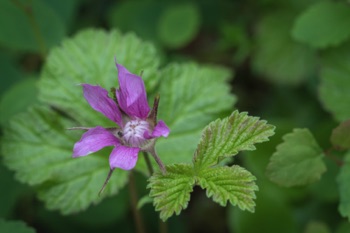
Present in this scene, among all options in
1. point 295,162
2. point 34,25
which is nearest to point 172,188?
point 295,162

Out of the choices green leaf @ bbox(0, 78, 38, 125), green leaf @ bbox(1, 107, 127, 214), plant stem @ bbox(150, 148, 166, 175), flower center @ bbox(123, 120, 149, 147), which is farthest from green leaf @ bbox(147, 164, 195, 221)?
green leaf @ bbox(0, 78, 38, 125)

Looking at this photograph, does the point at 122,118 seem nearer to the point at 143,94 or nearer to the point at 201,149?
the point at 143,94

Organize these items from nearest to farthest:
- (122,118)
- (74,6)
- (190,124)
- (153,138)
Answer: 1. (153,138)
2. (122,118)
3. (190,124)
4. (74,6)

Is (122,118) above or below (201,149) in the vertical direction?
above

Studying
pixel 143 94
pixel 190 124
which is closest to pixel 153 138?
pixel 143 94

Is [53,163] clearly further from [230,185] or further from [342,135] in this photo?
[342,135]

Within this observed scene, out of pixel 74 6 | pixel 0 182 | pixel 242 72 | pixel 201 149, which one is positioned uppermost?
pixel 74 6

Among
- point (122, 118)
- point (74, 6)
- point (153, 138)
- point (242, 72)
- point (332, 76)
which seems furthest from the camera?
point (242, 72)

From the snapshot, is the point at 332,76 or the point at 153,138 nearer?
the point at 153,138
